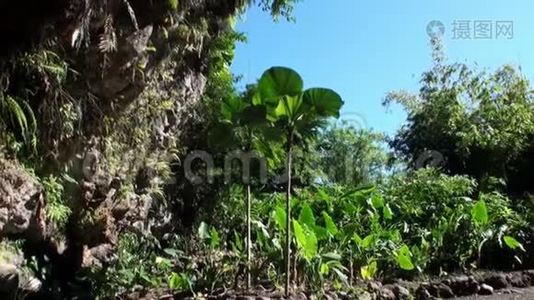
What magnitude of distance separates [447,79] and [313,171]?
20.1ft

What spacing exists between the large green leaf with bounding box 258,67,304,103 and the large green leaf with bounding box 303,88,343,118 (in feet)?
0.43

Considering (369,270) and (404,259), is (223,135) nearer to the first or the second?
(369,270)

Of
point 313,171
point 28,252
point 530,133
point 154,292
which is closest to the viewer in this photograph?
point 28,252

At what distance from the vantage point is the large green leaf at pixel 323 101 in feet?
21.5

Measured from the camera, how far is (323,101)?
260 inches

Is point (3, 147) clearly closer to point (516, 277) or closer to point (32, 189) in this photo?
point (32, 189)

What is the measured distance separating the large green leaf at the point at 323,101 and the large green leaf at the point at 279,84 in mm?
131

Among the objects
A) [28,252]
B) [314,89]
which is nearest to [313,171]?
[314,89]

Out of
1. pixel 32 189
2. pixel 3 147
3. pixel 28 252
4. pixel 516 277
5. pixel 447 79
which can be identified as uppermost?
pixel 447 79

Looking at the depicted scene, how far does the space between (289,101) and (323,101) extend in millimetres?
368

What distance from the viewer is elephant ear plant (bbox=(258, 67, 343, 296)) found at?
21.7 ft

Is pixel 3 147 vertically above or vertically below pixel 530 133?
below

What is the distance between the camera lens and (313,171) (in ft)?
46.1

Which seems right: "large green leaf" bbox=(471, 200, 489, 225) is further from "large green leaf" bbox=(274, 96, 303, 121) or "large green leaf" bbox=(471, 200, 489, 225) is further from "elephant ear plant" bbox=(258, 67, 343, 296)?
"large green leaf" bbox=(274, 96, 303, 121)
